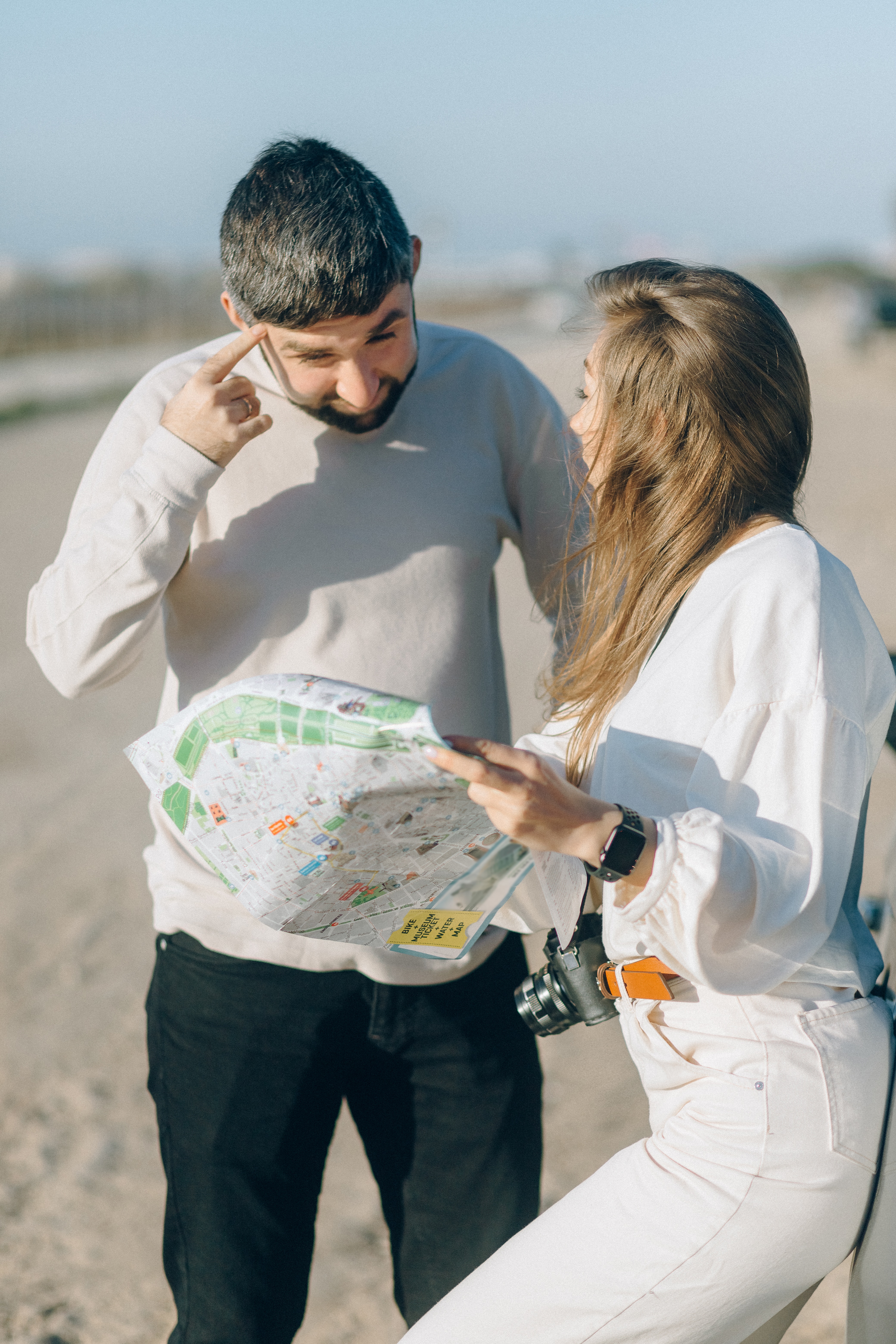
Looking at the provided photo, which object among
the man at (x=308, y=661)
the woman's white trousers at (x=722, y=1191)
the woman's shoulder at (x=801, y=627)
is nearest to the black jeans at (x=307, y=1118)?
the man at (x=308, y=661)

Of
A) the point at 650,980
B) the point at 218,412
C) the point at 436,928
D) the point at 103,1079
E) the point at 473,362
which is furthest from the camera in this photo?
the point at 103,1079

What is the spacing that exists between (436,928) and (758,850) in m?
0.49

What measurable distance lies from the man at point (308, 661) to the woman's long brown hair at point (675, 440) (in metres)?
0.50

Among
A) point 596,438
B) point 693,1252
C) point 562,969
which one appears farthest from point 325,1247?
point 596,438

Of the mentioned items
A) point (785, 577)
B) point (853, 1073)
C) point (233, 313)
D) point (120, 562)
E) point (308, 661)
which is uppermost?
point (233, 313)

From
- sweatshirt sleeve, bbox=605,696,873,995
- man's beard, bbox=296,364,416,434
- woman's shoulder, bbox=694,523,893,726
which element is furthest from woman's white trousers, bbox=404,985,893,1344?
man's beard, bbox=296,364,416,434

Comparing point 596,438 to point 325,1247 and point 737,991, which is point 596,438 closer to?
point 737,991

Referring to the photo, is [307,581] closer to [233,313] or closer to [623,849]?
[233,313]

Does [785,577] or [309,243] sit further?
[309,243]

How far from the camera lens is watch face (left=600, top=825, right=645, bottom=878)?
50.6 inches

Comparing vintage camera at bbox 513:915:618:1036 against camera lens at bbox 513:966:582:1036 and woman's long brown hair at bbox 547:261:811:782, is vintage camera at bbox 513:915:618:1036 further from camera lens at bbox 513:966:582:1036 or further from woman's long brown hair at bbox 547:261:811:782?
woman's long brown hair at bbox 547:261:811:782

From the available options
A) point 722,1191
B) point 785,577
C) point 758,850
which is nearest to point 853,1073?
point 722,1191

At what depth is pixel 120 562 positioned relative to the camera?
1.88 m

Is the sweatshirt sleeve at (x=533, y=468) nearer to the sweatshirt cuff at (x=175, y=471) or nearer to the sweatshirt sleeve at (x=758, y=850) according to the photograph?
the sweatshirt cuff at (x=175, y=471)
